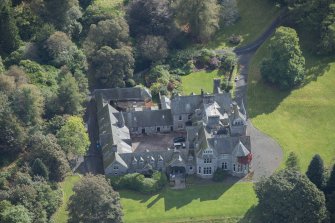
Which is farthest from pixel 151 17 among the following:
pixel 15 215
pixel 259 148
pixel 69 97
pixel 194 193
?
pixel 15 215

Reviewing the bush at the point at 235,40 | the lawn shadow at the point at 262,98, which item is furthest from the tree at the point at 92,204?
the bush at the point at 235,40

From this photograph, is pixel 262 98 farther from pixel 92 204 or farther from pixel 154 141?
pixel 92 204

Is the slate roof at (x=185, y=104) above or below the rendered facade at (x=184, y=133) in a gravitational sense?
above

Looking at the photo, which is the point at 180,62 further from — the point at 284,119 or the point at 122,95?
the point at 284,119

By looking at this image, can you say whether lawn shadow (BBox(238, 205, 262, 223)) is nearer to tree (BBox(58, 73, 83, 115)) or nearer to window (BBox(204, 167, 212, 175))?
window (BBox(204, 167, 212, 175))

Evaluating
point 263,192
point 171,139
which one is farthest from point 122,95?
point 263,192

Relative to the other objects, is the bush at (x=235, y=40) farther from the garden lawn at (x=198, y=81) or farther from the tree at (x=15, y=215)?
the tree at (x=15, y=215)
